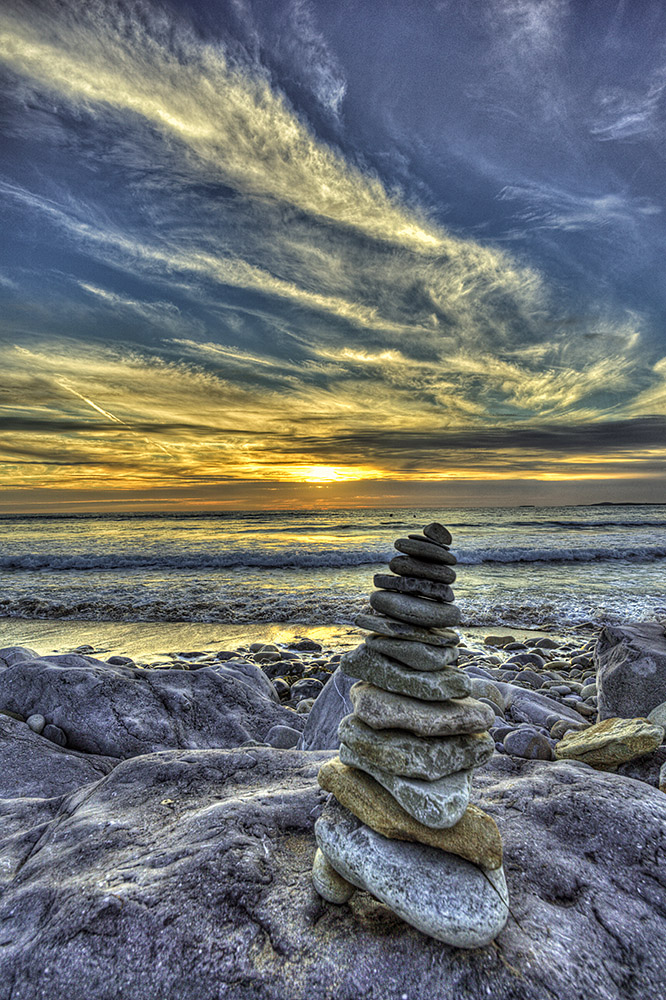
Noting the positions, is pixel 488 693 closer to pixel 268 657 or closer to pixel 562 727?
pixel 562 727

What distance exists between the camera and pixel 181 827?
10.3 feet

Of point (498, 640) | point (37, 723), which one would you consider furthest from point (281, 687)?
A: point (498, 640)

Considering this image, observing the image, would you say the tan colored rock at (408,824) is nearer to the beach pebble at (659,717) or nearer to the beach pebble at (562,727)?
the beach pebble at (659,717)

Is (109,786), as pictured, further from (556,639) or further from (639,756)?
(556,639)

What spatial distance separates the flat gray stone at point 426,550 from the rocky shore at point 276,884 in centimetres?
99

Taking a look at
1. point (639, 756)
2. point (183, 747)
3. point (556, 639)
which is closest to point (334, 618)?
point (556, 639)

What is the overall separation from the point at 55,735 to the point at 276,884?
14.9ft

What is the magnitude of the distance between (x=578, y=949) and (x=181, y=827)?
2.33 meters

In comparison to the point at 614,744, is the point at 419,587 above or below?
above

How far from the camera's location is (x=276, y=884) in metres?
2.68

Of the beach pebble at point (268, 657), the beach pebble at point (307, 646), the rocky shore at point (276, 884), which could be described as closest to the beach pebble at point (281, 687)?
the beach pebble at point (268, 657)

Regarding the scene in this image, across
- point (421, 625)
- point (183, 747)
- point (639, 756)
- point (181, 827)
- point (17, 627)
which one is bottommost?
point (17, 627)

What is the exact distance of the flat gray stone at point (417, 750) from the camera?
9.37 feet

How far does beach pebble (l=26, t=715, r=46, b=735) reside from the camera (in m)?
5.93
